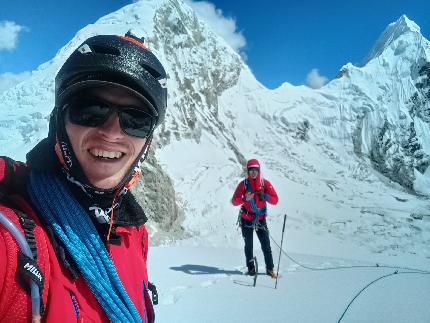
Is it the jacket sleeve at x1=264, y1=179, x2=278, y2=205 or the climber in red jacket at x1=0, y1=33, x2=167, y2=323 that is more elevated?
the jacket sleeve at x1=264, y1=179, x2=278, y2=205

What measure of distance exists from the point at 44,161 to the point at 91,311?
0.70 m

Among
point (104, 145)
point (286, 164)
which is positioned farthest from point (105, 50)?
point (286, 164)

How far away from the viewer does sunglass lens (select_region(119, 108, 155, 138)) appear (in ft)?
5.49

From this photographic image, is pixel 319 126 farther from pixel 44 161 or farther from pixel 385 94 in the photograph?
pixel 44 161

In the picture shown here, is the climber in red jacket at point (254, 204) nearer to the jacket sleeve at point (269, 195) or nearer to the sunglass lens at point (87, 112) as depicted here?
the jacket sleeve at point (269, 195)

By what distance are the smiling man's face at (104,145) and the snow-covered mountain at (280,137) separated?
36.6 feet

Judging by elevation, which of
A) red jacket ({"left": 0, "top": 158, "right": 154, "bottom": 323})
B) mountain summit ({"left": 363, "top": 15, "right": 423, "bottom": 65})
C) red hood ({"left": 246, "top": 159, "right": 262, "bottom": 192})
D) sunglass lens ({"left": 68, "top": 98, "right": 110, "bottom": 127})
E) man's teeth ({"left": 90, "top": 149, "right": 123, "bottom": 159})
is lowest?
red jacket ({"left": 0, "top": 158, "right": 154, "bottom": 323})

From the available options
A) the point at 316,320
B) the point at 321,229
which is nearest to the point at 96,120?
the point at 316,320

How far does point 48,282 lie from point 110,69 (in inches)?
37.1

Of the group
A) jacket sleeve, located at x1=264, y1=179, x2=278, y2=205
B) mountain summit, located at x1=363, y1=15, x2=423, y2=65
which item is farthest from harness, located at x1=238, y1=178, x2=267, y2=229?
mountain summit, located at x1=363, y1=15, x2=423, y2=65

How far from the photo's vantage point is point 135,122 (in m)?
1.72

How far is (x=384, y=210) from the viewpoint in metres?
20.6

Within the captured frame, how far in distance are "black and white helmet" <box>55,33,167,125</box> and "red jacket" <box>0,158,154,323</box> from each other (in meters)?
0.46

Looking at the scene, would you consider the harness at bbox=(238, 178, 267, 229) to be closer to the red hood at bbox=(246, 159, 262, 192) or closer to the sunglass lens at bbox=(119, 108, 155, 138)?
the red hood at bbox=(246, 159, 262, 192)
